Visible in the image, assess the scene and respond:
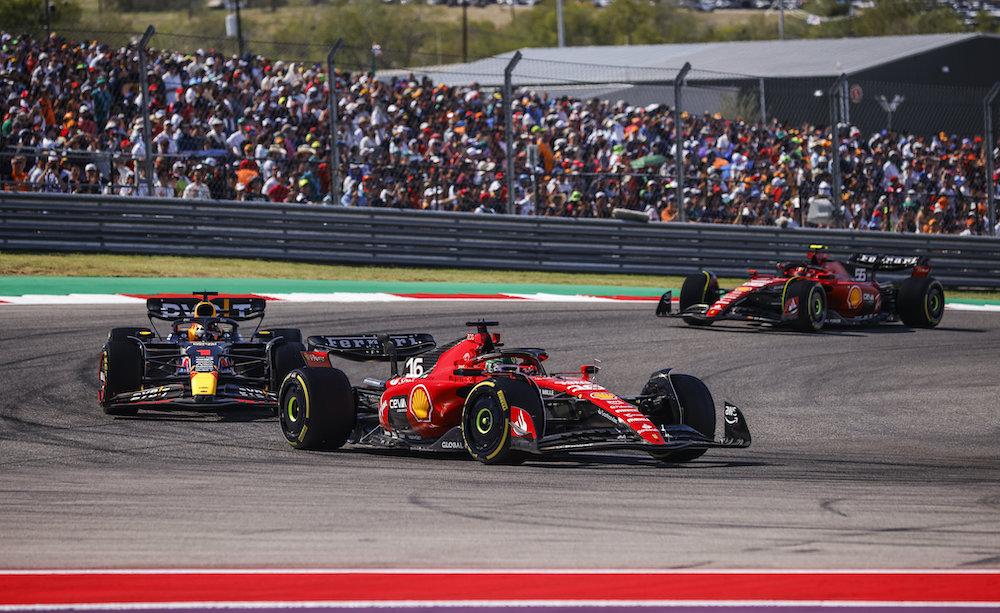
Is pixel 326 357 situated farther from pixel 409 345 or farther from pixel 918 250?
pixel 918 250

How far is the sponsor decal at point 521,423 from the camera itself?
10.1 m

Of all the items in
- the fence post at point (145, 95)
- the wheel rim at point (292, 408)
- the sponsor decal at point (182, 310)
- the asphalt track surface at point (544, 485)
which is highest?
the fence post at point (145, 95)

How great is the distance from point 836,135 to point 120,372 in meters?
14.5

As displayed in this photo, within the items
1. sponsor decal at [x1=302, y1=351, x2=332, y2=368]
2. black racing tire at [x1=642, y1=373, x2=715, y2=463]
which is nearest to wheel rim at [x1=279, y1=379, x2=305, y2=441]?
sponsor decal at [x1=302, y1=351, x2=332, y2=368]

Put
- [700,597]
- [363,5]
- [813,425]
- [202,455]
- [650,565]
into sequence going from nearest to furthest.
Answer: [700,597] < [650,565] < [202,455] < [813,425] < [363,5]

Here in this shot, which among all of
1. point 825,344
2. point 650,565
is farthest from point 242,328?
A: point 650,565

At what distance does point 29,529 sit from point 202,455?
3.50m

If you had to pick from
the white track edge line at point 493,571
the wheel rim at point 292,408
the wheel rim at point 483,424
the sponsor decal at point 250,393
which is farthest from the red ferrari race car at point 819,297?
the white track edge line at point 493,571

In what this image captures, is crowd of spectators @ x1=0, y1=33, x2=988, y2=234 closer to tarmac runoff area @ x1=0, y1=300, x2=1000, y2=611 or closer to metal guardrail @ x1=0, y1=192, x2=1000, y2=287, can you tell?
metal guardrail @ x1=0, y1=192, x2=1000, y2=287

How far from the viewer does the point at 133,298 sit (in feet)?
63.1

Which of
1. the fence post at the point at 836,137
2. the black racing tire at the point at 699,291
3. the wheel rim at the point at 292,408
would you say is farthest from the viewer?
the fence post at the point at 836,137

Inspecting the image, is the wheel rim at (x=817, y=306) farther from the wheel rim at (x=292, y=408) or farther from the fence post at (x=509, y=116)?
the wheel rim at (x=292, y=408)

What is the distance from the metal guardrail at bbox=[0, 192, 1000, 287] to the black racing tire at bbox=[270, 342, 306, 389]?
9166 millimetres

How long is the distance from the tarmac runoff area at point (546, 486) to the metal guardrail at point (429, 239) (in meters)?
4.43
